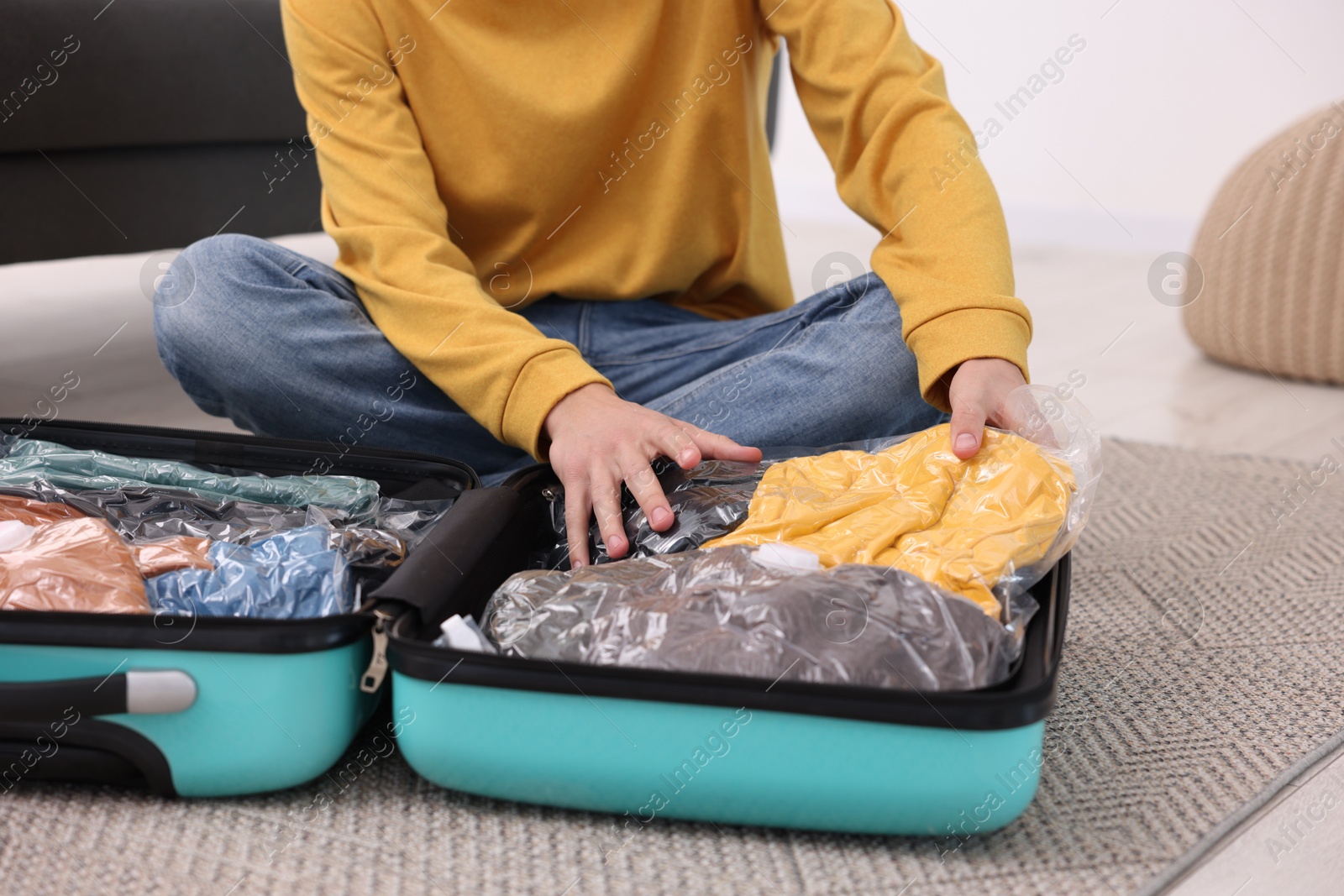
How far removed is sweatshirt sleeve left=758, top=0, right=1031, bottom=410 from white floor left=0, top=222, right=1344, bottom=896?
0.58m

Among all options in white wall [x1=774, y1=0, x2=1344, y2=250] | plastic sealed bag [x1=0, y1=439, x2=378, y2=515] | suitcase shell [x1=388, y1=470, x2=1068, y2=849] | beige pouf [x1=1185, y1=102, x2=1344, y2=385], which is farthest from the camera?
white wall [x1=774, y1=0, x2=1344, y2=250]

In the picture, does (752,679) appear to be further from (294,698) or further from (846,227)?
(846,227)

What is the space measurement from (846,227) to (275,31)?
176 centimetres

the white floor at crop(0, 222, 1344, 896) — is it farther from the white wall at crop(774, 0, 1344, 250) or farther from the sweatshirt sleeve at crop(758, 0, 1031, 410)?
the sweatshirt sleeve at crop(758, 0, 1031, 410)

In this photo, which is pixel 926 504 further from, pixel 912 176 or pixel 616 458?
pixel 912 176

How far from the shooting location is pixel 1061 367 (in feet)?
5.15

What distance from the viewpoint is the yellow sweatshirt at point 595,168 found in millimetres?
782

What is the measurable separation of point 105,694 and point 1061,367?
133 centimetres

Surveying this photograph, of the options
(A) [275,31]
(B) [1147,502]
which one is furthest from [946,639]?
(A) [275,31]

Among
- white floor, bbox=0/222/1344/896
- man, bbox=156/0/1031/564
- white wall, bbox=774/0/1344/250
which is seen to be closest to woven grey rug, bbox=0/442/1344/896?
man, bbox=156/0/1031/564

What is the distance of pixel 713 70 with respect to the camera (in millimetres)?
923

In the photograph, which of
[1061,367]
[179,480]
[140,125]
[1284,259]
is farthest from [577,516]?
[1284,259]

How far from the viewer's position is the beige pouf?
151cm

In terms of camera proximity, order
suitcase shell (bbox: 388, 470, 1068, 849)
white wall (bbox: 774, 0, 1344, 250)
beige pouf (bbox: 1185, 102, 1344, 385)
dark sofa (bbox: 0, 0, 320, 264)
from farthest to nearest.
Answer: white wall (bbox: 774, 0, 1344, 250)
beige pouf (bbox: 1185, 102, 1344, 385)
dark sofa (bbox: 0, 0, 320, 264)
suitcase shell (bbox: 388, 470, 1068, 849)
